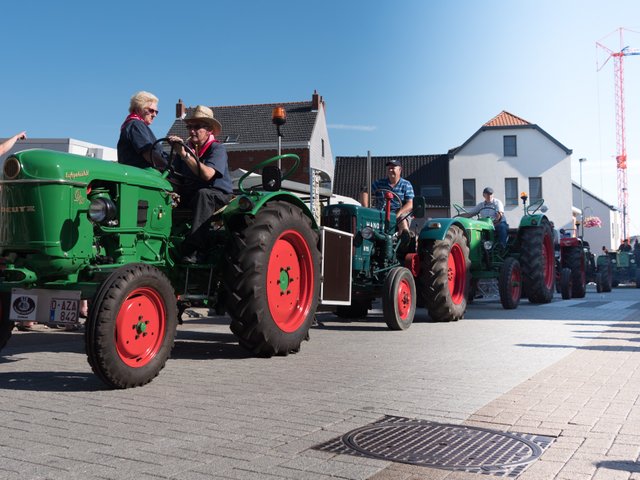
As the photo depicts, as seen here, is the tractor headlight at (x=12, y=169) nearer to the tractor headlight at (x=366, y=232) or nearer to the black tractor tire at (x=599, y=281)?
the tractor headlight at (x=366, y=232)

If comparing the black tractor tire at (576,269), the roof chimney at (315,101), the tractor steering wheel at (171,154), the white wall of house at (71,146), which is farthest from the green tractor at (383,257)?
the roof chimney at (315,101)

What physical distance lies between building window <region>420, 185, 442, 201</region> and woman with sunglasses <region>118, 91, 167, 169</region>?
4145cm

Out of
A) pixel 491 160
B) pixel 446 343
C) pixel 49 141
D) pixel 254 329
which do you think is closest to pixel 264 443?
pixel 254 329

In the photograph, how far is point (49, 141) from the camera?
12852 millimetres

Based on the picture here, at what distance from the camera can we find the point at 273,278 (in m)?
6.19

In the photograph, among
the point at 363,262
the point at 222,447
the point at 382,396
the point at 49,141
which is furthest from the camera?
the point at 49,141

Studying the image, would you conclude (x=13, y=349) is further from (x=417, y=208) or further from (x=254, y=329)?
(x=417, y=208)

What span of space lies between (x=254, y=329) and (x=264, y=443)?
8.08ft

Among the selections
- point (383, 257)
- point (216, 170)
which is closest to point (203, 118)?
point (216, 170)

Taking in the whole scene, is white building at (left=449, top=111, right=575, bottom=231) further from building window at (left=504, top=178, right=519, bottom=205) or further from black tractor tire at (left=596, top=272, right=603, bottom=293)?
black tractor tire at (left=596, top=272, right=603, bottom=293)

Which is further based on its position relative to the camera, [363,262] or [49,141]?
[49,141]

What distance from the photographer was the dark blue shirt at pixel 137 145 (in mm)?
5594

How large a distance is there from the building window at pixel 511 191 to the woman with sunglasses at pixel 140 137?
4124cm

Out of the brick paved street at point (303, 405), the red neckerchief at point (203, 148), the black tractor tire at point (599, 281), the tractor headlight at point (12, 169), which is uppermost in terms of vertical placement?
the red neckerchief at point (203, 148)
